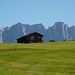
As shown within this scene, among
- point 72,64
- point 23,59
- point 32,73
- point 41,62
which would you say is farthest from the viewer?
point 23,59

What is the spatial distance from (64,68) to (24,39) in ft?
393

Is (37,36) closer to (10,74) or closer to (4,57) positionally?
(4,57)

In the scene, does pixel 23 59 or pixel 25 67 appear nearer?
pixel 25 67

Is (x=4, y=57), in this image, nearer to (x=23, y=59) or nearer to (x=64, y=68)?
(x=23, y=59)

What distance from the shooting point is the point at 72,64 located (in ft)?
133

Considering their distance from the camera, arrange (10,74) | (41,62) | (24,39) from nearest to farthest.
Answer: (10,74), (41,62), (24,39)

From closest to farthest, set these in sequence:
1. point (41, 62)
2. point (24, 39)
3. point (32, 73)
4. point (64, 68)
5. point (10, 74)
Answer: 1. point (10, 74)
2. point (32, 73)
3. point (64, 68)
4. point (41, 62)
5. point (24, 39)

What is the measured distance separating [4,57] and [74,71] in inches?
675

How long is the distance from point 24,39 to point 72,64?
117319 millimetres

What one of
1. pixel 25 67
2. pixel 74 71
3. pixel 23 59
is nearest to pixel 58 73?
pixel 74 71

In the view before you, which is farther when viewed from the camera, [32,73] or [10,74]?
[32,73]

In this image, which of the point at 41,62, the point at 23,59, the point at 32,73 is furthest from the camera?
the point at 23,59

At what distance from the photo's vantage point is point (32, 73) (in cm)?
3412

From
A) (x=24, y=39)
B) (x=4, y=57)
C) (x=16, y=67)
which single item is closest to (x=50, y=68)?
(x=16, y=67)
